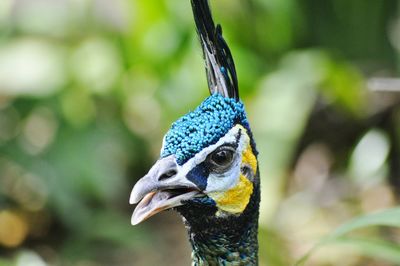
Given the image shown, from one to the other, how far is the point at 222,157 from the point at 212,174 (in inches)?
1.7

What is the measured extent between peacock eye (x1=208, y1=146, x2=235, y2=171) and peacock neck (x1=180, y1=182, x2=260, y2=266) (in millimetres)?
96

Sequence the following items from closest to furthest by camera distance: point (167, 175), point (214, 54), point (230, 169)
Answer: point (167, 175) → point (230, 169) → point (214, 54)

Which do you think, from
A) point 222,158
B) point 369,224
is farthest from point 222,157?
point 369,224

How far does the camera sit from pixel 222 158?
169cm

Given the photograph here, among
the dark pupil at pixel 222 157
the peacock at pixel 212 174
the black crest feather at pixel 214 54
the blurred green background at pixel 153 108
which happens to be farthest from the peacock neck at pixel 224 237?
the blurred green background at pixel 153 108

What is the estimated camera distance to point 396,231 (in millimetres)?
3867

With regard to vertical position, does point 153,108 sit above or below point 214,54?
above

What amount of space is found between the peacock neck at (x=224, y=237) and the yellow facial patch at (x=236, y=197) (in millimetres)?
18

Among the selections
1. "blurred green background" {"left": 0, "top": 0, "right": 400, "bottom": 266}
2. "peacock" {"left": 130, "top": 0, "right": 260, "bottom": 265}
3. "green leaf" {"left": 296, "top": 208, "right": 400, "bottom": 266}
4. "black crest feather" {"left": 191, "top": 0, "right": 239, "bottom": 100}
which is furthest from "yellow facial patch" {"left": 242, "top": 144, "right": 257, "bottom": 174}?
"blurred green background" {"left": 0, "top": 0, "right": 400, "bottom": 266}

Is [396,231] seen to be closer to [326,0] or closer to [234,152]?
[326,0]

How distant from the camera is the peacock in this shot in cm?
161

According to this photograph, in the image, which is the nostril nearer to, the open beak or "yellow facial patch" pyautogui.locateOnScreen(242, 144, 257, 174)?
the open beak

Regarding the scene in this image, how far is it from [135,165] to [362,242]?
2343 mm

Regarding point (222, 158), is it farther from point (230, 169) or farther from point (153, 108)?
point (153, 108)
